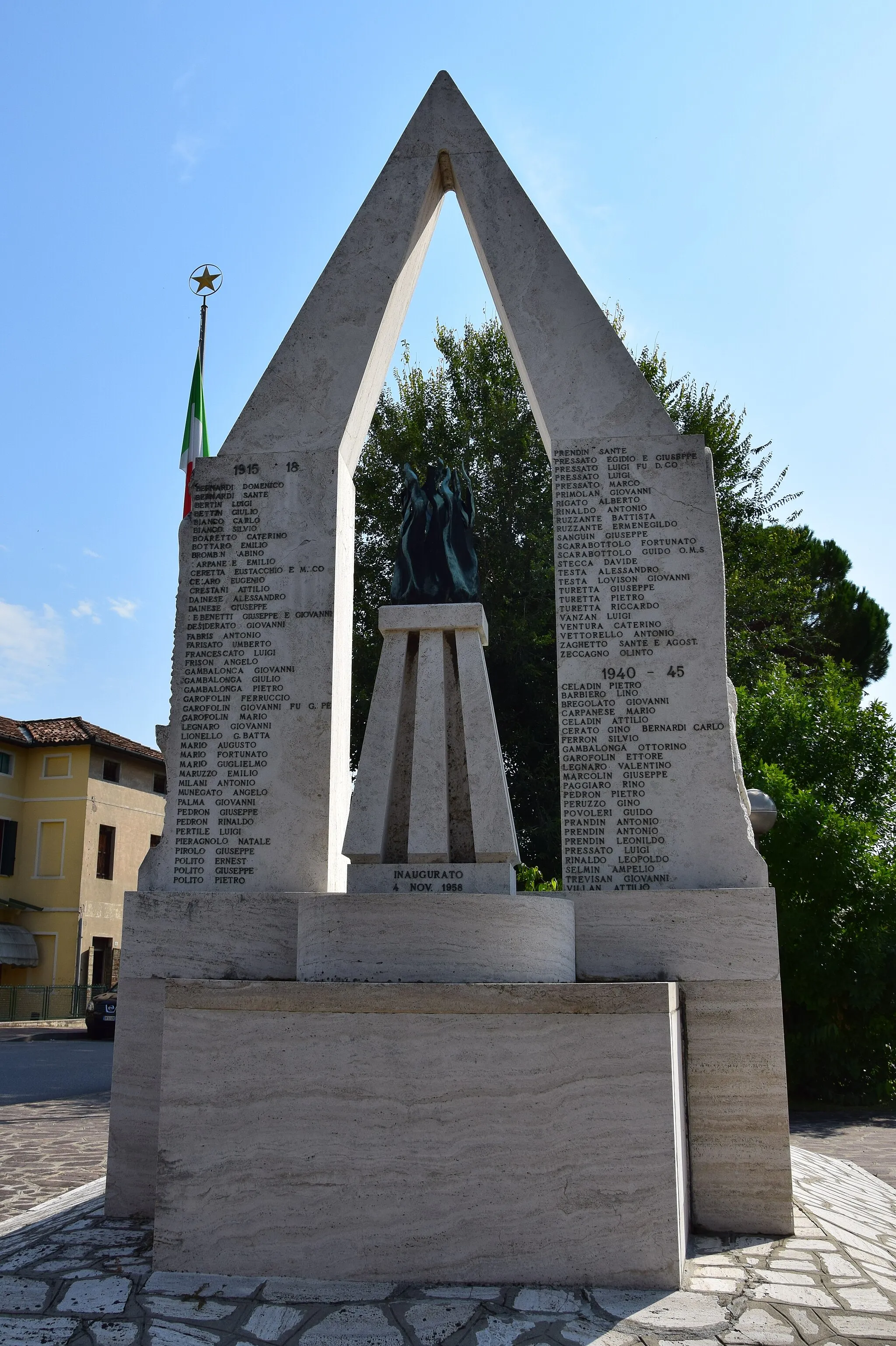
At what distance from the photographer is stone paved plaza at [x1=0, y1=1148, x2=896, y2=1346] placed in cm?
437

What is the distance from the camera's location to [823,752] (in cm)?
1521

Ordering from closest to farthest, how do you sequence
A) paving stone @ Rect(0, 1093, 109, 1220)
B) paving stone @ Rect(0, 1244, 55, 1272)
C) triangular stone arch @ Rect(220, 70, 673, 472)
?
paving stone @ Rect(0, 1244, 55, 1272) → triangular stone arch @ Rect(220, 70, 673, 472) → paving stone @ Rect(0, 1093, 109, 1220)

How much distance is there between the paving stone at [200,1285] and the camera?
4871 mm

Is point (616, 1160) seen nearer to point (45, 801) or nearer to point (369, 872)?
point (369, 872)

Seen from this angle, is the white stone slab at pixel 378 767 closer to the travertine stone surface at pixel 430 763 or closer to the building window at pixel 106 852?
the travertine stone surface at pixel 430 763

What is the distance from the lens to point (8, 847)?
34.8 m

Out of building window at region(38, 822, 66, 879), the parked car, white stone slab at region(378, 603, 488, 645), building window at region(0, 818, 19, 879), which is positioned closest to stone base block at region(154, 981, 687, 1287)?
white stone slab at region(378, 603, 488, 645)

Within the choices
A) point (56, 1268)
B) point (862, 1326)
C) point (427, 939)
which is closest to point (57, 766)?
point (56, 1268)

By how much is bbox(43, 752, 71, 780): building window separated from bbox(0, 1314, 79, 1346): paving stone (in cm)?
3229

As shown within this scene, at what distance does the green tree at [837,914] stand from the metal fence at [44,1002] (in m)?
20.8

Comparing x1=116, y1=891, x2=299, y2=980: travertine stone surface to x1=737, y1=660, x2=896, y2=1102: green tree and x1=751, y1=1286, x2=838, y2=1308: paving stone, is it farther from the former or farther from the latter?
x1=737, y1=660, x2=896, y2=1102: green tree

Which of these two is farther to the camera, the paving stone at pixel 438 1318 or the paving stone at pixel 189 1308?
the paving stone at pixel 189 1308

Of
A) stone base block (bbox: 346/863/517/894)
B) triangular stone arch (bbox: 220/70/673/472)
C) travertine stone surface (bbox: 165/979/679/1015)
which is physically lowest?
travertine stone surface (bbox: 165/979/679/1015)

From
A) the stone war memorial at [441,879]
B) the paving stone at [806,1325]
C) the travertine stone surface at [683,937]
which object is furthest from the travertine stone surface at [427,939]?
the paving stone at [806,1325]
